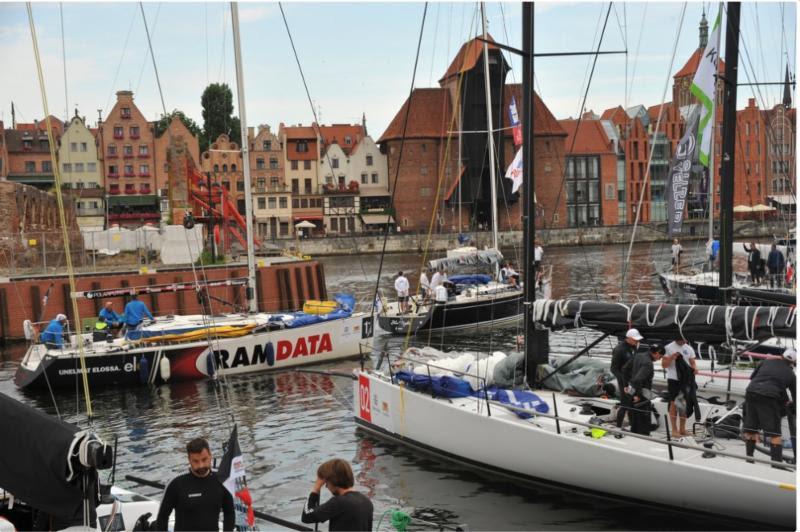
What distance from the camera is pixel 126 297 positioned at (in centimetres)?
3212

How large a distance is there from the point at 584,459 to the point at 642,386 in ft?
4.05

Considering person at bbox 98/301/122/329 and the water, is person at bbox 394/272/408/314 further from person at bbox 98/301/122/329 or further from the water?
person at bbox 98/301/122/329

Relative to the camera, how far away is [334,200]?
100 meters

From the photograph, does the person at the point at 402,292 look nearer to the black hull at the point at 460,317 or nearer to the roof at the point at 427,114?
the black hull at the point at 460,317

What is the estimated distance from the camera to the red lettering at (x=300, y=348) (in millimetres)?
23688

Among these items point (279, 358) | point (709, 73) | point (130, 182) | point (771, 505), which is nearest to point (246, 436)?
point (279, 358)

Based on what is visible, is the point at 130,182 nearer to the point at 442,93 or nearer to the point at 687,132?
the point at 442,93

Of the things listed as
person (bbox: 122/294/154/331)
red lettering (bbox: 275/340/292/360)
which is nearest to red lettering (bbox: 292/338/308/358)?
red lettering (bbox: 275/340/292/360)

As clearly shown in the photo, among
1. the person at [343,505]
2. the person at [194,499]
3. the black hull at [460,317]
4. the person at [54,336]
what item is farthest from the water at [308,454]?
the person at [194,499]

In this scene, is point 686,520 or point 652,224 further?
point 652,224

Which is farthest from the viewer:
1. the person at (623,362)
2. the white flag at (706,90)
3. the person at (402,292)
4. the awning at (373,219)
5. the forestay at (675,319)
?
the awning at (373,219)

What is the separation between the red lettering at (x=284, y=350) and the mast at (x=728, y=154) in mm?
11789

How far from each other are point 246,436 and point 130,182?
7897 cm

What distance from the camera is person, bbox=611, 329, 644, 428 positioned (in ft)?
39.8
